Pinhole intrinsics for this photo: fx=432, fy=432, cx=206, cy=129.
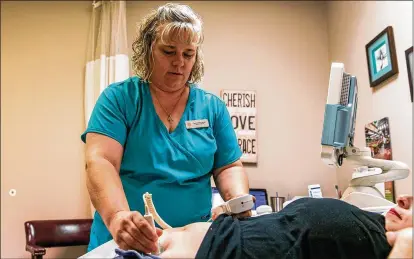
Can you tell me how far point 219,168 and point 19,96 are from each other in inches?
Result: 79.5

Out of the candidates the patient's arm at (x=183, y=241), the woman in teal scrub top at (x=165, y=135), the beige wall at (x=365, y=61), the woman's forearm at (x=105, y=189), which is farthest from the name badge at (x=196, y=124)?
the beige wall at (x=365, y=61)

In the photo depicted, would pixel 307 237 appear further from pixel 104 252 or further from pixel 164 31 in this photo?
pixel 164 31

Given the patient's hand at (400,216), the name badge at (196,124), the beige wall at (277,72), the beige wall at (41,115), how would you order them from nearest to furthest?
1. the patient's hand at (400,216)
2. the name badge at (196,124)
3. the beige wall at (41,115)
4. the beige wall at (277,72)

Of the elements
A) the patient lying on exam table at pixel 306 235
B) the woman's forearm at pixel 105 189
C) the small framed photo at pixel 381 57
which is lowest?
the patient lying on exam table at pixel 306 235

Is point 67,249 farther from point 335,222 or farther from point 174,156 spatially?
point 335,222

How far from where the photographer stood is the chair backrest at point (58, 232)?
245cm

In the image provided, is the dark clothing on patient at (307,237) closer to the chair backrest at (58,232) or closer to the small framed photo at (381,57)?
the small framed photo at (381,57)

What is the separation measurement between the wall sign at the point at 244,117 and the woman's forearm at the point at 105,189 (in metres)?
1.78

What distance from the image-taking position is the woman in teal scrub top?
117cm

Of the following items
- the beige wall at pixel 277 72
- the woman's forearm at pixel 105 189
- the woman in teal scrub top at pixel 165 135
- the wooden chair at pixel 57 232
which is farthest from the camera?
the beige wall at pixel 277 72

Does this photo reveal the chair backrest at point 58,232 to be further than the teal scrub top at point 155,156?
Yes

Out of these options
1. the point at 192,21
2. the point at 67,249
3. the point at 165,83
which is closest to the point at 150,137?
the point at 165,83

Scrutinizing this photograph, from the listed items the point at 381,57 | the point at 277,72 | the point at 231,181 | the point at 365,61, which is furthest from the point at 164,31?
the point at 277,72

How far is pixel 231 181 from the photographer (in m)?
1.33
